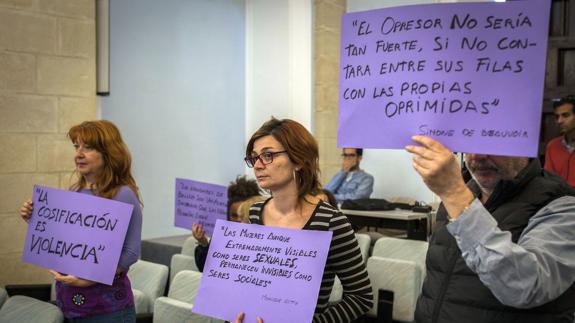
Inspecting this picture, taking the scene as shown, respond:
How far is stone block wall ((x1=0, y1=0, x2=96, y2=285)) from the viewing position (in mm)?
4469

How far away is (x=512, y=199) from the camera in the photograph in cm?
148

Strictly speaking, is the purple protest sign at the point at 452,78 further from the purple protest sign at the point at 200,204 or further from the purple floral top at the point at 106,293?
the purple protest sign at the point at 200,204

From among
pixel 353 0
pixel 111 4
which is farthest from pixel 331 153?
pixel 111 4

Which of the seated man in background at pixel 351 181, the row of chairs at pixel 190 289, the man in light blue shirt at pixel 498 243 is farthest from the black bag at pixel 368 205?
the man in light blue shirt at pixel 498 243

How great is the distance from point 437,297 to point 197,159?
5401mm

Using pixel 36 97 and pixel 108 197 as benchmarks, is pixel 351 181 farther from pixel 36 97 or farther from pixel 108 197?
pixel 108 197

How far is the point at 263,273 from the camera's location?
166 centimetres

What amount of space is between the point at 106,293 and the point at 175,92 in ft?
14.6

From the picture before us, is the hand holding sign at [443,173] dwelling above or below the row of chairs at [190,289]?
above

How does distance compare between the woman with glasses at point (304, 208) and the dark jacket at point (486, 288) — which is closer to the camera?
the dark jacket at point (486, 288)

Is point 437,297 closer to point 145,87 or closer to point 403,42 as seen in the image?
point 403,42

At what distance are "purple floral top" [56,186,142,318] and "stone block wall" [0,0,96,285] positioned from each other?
8.15 ft

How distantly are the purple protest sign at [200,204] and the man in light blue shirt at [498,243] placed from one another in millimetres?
1907

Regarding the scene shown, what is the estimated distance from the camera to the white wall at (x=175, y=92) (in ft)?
19.9
